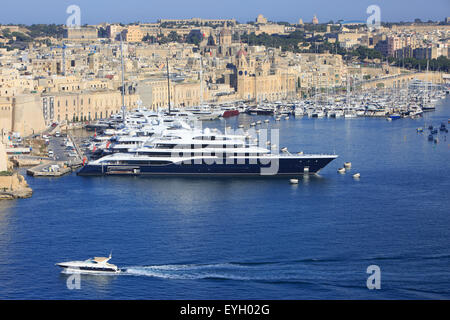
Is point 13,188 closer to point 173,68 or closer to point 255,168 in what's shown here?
point 255,168

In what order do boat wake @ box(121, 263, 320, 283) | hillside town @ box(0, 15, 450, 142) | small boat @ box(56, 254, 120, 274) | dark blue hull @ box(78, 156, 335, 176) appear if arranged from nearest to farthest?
boat wake @ box(121, 263, 320, 283), small boat @ box(56, 254, 120, 274), dark blue hull @ box(78, 156, 335, 176), hillside town @ box(0, 15, 450, 142)

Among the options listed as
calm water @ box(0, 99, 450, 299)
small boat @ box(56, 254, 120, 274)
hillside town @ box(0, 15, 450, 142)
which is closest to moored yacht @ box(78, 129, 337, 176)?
calm water @ box(0, 99, 450, 299)

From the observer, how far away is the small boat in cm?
820

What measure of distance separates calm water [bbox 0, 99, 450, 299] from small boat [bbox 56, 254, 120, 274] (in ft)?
0.34

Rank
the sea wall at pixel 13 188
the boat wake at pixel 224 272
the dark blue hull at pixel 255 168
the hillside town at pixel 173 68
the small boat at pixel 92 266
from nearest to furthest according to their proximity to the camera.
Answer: the boat wake at pixel 224 272 → the small boat at pixel 92 266 → the sea wall at pixel 13 188 → the dark blue hull at pixel 255 168 → the hillside town at pixel 173 68

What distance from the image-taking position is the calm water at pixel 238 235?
7.78 m

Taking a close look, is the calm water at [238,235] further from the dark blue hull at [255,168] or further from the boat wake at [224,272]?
the dark blue hull at [255,168]

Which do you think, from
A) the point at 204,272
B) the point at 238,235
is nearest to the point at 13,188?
the point at 238,235

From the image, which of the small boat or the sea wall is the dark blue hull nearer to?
the sea wall

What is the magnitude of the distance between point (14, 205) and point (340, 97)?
75.0 ft

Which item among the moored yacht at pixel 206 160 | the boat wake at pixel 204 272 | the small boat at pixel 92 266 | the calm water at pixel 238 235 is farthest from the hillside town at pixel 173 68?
the boat wake at pixel 204 272

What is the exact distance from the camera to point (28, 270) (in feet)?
27.3

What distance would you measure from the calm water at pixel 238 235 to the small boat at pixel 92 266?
0.34ft

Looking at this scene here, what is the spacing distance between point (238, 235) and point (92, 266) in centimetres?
207
